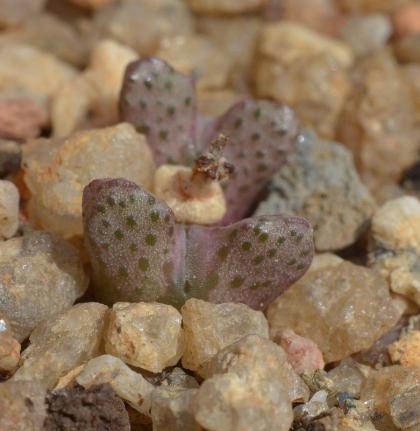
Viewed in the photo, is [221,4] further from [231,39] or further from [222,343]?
[222,343]

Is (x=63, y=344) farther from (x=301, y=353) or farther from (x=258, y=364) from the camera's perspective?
(x=301, y=353)

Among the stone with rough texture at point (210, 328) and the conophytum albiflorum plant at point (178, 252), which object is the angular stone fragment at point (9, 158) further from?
the stone with rough texture at point (210, 328)

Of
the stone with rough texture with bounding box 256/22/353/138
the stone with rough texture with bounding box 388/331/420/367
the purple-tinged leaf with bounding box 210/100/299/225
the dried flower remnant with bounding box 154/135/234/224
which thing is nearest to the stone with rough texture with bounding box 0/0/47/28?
the stone with rough texture with bounding box 256/22/353/138

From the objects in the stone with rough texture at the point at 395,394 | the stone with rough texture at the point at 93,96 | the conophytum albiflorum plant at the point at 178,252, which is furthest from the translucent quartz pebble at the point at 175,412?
the stone with rough texture at the point at 93,96

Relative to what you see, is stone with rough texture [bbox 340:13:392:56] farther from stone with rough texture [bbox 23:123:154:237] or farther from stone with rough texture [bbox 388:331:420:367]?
stone with rough texture [bbox 388:331:420:367]

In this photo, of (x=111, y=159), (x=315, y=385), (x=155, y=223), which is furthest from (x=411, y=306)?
(x=111, y=159)

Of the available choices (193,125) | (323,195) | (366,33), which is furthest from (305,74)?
(193,125)
